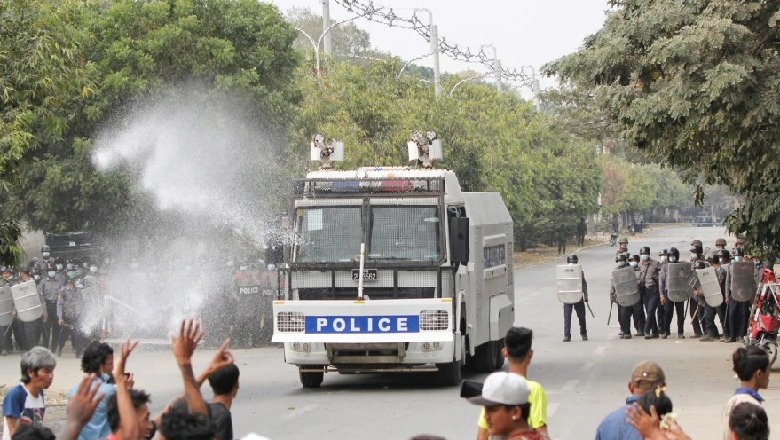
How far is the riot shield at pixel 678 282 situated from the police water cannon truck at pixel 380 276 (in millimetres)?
8567

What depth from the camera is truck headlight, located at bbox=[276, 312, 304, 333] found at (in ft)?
62.1

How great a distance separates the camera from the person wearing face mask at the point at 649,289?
28469 millimetres

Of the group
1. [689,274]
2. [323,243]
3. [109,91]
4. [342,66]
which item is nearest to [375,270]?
[323,243]

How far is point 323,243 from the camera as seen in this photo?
63.7 feet

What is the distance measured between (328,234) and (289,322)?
4.45ft

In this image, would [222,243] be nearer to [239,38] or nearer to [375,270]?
[239,38]

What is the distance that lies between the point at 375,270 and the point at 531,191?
56097mm

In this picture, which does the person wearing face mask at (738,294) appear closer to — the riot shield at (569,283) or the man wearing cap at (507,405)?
the riot shield at (569,283)

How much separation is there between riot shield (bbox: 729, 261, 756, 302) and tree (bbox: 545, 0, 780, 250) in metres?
3.37

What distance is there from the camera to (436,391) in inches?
762

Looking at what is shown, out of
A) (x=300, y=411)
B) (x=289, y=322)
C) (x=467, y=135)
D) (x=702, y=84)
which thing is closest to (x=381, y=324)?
(x=289, y=322)

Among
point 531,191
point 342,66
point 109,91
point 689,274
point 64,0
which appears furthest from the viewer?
point 531,191

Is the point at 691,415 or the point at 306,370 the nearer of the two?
the point at 691,415

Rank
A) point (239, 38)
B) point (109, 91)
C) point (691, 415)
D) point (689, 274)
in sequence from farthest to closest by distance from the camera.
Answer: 1. point (239, 38)
2. point (109, 91)
3. point (689, 274)
4. point (691, 415)
